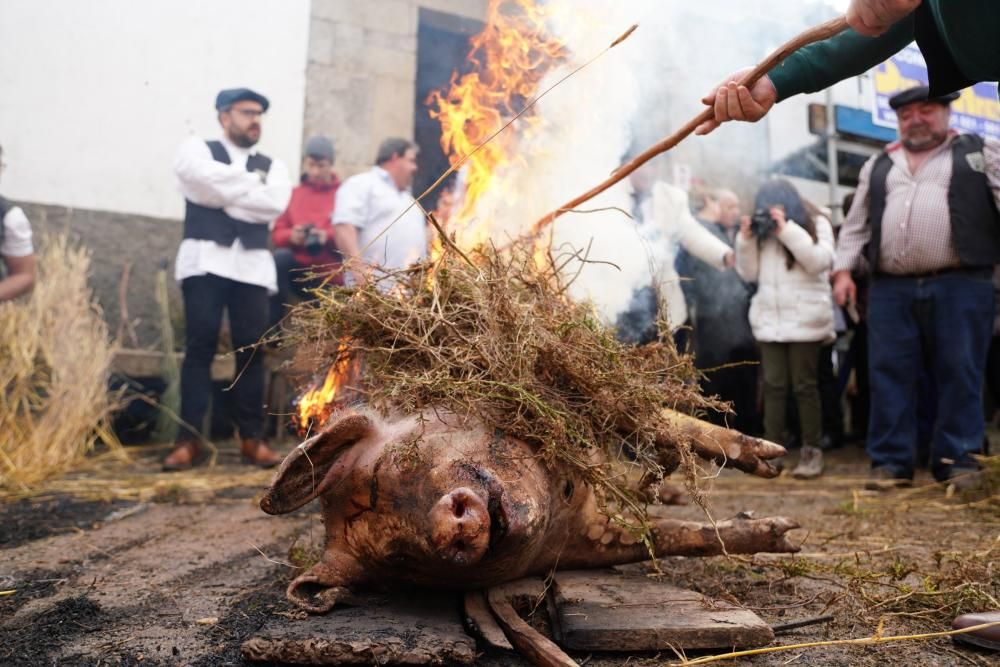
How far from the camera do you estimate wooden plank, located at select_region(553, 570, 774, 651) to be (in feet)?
6.10

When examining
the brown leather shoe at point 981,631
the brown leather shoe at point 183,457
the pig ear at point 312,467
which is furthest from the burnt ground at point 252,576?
the brown leather shoe at point 183,457

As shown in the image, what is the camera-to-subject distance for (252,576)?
2600 millimetres

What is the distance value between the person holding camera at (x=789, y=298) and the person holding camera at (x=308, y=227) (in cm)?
348

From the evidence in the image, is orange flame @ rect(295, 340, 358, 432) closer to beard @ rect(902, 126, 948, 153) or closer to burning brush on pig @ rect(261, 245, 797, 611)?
burning brush on pig @ rect(261, 245, 797, 611)

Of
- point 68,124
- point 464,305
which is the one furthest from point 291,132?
point 464,305

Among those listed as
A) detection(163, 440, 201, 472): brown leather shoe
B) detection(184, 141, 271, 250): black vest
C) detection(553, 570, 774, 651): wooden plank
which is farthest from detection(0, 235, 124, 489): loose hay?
detection(553, 570, 774, 651): wooden plank

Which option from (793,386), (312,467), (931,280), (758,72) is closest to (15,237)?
(312,467)

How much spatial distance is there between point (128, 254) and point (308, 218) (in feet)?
6.47

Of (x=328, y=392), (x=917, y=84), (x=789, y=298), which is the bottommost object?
(x=328, y=392)

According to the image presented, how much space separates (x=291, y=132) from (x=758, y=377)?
529 cm

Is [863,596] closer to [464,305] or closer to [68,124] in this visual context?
[464,305]

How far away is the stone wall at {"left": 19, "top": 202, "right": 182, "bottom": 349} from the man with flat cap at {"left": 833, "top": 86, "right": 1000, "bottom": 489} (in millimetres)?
6044

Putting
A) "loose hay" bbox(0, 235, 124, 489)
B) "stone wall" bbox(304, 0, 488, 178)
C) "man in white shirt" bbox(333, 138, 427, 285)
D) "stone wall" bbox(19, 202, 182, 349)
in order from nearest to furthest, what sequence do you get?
"loose hay" bbox(0, 235, 124, 489)
"man in white shirt" bbox(333, 138, 427, 285)
"stone wall" bbox(19, 202, 182, 349)
"stone wall" bbox(304, 0, 488, 178)

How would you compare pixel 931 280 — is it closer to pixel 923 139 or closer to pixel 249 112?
pixel 923 139
